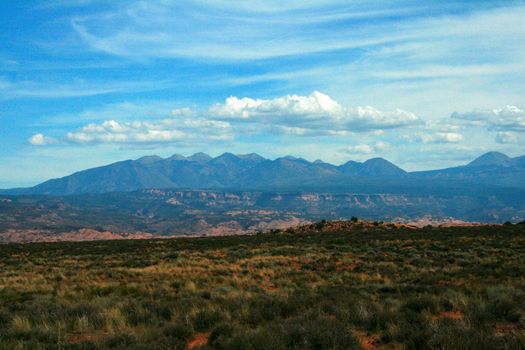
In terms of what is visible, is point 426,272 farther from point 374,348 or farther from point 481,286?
point 374,348

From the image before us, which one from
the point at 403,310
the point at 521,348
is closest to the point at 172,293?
the point at 403,310

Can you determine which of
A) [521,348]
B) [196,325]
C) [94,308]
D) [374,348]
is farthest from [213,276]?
[521,348]

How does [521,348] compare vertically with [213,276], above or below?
above

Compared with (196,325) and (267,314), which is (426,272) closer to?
(267,314)

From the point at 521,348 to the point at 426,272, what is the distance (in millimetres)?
13657

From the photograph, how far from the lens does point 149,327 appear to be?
10.4 m

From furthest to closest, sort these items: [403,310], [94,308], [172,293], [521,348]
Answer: [172,293] → [94,308] → [403,310] → [521,348]

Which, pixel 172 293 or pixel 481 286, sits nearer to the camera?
pixel 481 286

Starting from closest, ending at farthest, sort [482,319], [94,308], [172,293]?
1. [482,319]
2. [94,308]
3. [172,293]

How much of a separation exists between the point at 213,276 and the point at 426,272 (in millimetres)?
9719

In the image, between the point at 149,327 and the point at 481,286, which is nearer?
the point at 149,327

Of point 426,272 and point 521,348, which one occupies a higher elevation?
point 521,348

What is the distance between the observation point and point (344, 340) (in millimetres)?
8508

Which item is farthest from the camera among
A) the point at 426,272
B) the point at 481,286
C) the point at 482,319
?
the point at 426,272
